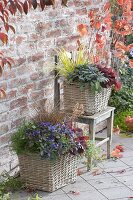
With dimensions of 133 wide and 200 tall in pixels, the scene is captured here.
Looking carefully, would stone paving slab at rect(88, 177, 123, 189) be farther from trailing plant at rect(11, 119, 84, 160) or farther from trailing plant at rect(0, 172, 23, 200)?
trailing plant at rect(0, 172, 23, 200)

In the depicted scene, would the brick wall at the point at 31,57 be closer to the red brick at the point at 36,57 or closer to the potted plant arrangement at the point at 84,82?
the red brick at the point at 36,57

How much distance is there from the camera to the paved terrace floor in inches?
172

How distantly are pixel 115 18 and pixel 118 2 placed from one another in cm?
38

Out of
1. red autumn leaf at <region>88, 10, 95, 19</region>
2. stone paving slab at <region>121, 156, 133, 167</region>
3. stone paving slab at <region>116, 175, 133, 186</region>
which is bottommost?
stone paving slab at <region>121, 156, 133, 167</region>

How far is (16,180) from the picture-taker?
4.55m

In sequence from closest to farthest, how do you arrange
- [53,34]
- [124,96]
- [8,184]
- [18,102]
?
[8,184] < [18,102] < [53,34] < [124,96]

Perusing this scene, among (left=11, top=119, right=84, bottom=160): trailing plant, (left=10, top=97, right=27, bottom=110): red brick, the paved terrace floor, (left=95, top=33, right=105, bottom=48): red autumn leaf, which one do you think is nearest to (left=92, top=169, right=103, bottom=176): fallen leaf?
the paved terrace floor

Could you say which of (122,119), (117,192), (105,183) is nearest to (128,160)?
(105,183)

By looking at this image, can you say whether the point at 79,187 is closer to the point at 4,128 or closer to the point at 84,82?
the point at 4,128

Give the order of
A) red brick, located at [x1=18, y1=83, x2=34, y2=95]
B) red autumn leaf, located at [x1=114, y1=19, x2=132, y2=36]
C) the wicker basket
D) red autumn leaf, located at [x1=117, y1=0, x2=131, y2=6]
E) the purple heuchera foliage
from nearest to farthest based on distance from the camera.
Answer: the purple heuchera foliage, red brick, located at [x1=18, y1=83, x2=34, y2=95], the wicker basket, red autumn leaf, located at [x1=117, y1=0, x2=131, y2=6], red autumn leaf, located at [x1=114, y1=19, x2=132, y2=36]

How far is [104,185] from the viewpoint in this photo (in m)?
4.63

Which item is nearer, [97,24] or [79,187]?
[79,187]

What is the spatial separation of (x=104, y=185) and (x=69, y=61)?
4.10 ft

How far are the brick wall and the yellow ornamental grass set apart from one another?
Result: 0.13 m
